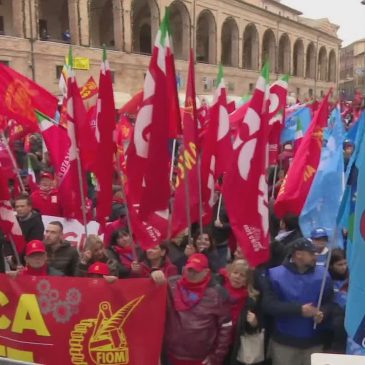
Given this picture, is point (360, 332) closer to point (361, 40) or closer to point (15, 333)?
point (15, 333)

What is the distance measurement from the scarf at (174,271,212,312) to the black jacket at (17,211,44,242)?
2.59 meters

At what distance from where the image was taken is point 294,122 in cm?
978

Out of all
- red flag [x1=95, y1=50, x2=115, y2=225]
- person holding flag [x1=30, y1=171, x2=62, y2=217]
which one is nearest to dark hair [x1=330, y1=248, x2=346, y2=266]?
red flag [x1=95, y1=50, x2=115, y2=225]

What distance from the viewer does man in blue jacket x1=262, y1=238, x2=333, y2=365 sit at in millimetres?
3707

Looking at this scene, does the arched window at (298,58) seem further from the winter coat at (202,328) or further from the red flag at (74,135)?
the winter coat at (202,328)

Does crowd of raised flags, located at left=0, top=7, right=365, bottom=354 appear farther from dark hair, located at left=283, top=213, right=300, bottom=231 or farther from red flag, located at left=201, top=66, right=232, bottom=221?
dark hair, located at left=283, top=213, right=300, bottom=231

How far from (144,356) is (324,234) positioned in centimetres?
223

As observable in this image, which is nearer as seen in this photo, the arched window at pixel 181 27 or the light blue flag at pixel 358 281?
the light blue flag at pixel 358 281

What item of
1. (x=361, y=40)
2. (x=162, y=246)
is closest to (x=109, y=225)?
(x=162, y=246)

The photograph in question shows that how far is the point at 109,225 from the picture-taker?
5754 mm

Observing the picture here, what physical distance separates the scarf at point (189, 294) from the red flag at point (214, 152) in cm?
166

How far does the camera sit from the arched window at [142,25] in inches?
1400

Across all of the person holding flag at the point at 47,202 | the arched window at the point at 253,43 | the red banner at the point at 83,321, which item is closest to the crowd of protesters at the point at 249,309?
the red banner at the point at 83,321

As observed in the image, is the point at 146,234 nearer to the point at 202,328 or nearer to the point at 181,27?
the point at 202,328
